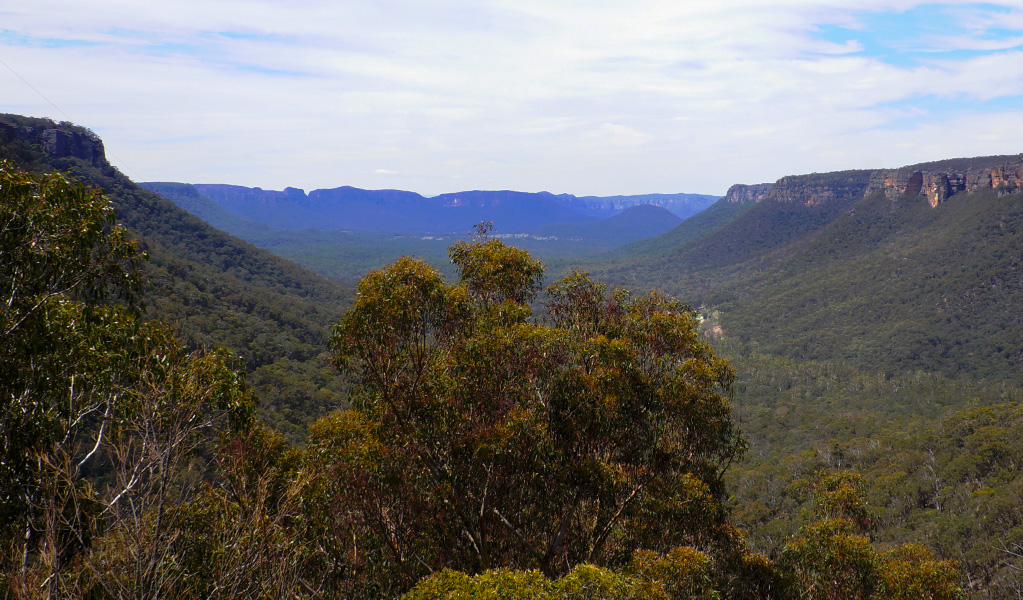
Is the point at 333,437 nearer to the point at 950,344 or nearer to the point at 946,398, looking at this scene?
the point at 946,398

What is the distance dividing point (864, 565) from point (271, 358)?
4663 centimetres

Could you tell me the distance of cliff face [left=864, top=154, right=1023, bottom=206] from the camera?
10038 cm

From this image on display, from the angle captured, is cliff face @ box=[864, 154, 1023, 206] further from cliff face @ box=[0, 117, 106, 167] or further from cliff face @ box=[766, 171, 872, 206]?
cliff face @ box=[0, 117, 106, 167]

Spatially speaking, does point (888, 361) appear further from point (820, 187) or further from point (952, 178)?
point (820, 187)

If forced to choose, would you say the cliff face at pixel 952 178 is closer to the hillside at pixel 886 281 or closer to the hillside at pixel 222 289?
the hillside at pixel 886 281

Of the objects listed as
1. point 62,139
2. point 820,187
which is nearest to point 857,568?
point 62,139

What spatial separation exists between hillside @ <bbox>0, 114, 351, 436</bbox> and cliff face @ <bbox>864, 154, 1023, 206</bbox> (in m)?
117

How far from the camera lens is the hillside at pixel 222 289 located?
4097 centimetres

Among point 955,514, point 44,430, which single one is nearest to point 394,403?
point 44,430

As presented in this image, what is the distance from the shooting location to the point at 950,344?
263 ft

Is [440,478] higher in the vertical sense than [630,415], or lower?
lower

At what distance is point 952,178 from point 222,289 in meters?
132

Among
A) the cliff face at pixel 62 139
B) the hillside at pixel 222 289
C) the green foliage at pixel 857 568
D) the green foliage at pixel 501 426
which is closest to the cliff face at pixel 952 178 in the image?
the hillside at pixel 222 289

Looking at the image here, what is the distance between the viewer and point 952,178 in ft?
371
